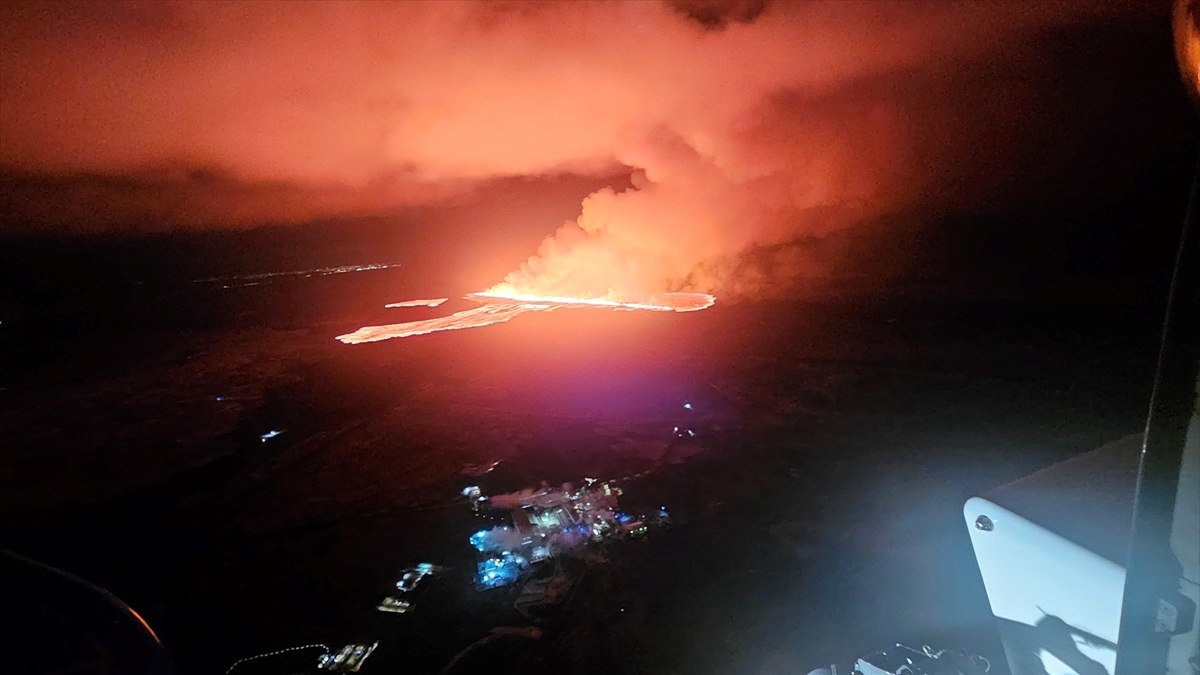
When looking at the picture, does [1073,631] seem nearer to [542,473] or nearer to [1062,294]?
[542,473]

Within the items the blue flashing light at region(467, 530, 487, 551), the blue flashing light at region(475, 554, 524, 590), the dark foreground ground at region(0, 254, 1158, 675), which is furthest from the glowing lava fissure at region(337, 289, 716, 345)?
the blue flashing light at region(475, 554, 524, 590)

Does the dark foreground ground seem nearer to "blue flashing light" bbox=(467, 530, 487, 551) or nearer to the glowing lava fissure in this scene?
"blue flashing light" bbox=(467, 530, 487, 551)

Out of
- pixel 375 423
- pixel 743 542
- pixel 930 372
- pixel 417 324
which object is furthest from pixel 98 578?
pixel 417 324

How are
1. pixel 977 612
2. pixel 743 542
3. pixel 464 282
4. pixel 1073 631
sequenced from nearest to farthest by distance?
pixel 1073 631 → pixel 977 612 → pixel 743 542 → pixel 464 282

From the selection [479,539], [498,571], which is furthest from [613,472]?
[498,571]

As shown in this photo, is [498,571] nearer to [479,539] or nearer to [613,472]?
[479,539]

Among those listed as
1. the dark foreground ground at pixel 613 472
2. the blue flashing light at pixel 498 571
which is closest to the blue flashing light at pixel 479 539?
the dark foreground ground at pixel 613 472
